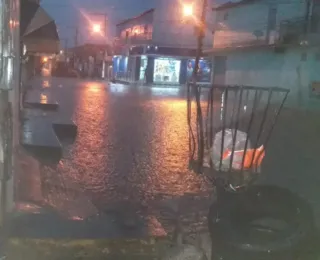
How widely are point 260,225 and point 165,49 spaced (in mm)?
40269

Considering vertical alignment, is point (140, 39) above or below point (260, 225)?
above

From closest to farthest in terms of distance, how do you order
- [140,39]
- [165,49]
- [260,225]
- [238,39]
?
1. [260,225]
2. [238,39]
3. [165,49]
4. [140,39]

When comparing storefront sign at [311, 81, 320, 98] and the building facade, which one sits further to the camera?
storefront sign at [311, 81, 320, 98]

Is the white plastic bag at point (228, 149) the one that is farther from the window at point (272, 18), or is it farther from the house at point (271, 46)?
the window at point (272, 18)

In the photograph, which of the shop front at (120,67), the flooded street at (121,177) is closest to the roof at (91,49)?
the shop front at (120,67)

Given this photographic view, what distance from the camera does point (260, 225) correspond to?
4.17 metres

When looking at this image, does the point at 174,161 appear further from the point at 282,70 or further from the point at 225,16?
the point at 225,16

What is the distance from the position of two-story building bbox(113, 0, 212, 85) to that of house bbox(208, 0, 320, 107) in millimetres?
8313

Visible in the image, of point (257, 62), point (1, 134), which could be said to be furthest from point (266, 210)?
point (257, 62)

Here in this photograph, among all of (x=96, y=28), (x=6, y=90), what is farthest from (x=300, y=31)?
(x=6, y=90)

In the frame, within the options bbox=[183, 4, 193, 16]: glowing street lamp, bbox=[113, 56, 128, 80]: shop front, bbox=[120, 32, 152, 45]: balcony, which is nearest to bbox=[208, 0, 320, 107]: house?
bbox=[183, 4, 193, 16]: glowing street lamp

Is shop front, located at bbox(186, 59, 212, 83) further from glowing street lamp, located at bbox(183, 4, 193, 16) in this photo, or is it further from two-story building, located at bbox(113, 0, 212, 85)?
glowing street lamp, located at bbox(183, 4, 193, 16)

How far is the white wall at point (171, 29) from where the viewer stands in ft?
144

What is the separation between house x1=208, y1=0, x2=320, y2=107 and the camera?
22531 millimetres
